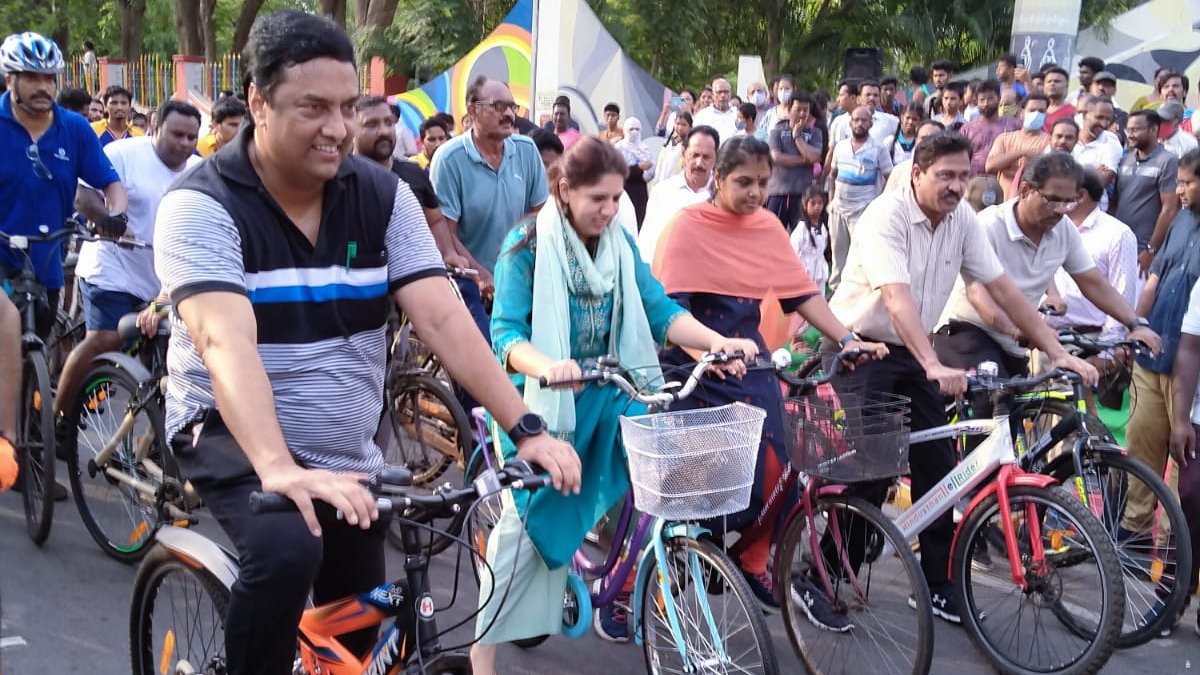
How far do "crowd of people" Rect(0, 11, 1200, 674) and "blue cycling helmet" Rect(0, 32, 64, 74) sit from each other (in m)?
0.01

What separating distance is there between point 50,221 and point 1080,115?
829 centimetres

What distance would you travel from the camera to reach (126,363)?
4.90m

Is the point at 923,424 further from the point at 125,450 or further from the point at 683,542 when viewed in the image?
the point at 125,450

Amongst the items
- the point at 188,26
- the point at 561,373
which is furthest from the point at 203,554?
the point at 188,26

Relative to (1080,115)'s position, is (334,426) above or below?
below

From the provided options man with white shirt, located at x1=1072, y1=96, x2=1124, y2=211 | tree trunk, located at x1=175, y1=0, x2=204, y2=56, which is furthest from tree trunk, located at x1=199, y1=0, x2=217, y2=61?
man with white shirt, located at x1=1072, y1=96, x2=1124, y2=211

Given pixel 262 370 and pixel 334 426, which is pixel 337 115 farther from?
pixel 334 426

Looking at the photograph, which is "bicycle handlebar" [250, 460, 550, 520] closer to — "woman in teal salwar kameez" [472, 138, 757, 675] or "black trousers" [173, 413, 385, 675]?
"black trousers" [173, 413, 385, 675]

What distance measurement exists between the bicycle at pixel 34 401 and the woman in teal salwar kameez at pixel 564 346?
237 centimetres

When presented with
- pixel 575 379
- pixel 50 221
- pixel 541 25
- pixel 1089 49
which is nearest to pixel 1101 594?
pixel 575 379

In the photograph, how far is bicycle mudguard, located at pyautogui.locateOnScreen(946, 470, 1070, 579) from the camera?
13.3 feet

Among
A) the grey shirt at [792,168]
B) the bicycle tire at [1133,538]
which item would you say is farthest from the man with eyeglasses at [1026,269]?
the grey shirt at [792,168]

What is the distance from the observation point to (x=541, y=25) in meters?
16.1

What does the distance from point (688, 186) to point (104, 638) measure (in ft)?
16.4
